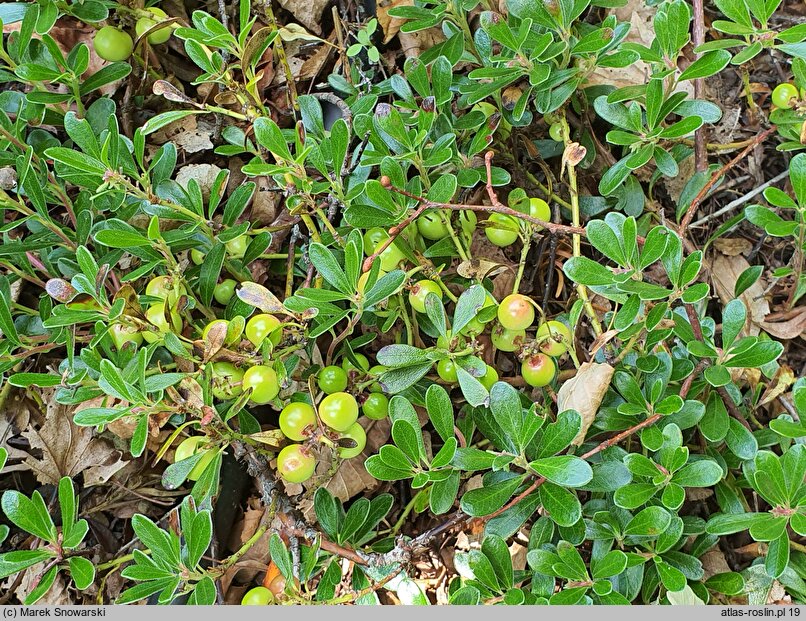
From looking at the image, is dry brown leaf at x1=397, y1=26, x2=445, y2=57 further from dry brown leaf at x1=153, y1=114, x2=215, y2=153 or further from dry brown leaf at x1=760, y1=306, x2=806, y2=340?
dry brown leaf at x1=760, y1=306, x2=806, y2=340

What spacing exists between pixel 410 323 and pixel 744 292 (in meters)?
1.28

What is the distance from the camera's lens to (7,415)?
218 cm

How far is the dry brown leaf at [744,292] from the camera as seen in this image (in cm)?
226

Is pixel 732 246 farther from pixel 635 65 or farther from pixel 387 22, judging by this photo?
pixel 387 22

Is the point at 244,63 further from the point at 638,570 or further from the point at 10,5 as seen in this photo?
the point at 638,570

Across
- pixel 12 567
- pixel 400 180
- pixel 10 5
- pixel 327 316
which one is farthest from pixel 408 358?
pixel 10 5

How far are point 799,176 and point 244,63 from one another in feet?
5.36

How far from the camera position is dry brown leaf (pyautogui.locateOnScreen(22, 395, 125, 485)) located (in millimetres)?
2111

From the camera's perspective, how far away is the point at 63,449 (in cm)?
213

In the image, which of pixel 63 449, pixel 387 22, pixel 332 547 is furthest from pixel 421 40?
pixel 63 449

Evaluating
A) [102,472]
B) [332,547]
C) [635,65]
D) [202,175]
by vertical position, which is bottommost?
[102,472]

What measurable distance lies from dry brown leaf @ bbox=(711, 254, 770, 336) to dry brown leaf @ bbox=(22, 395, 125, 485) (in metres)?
2.24

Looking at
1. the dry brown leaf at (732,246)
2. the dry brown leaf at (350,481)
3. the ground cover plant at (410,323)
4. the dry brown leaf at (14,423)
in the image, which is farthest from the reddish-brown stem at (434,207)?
the dry brown leaf at (14,423)

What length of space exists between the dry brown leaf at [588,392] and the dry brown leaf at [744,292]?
2.65 ft
